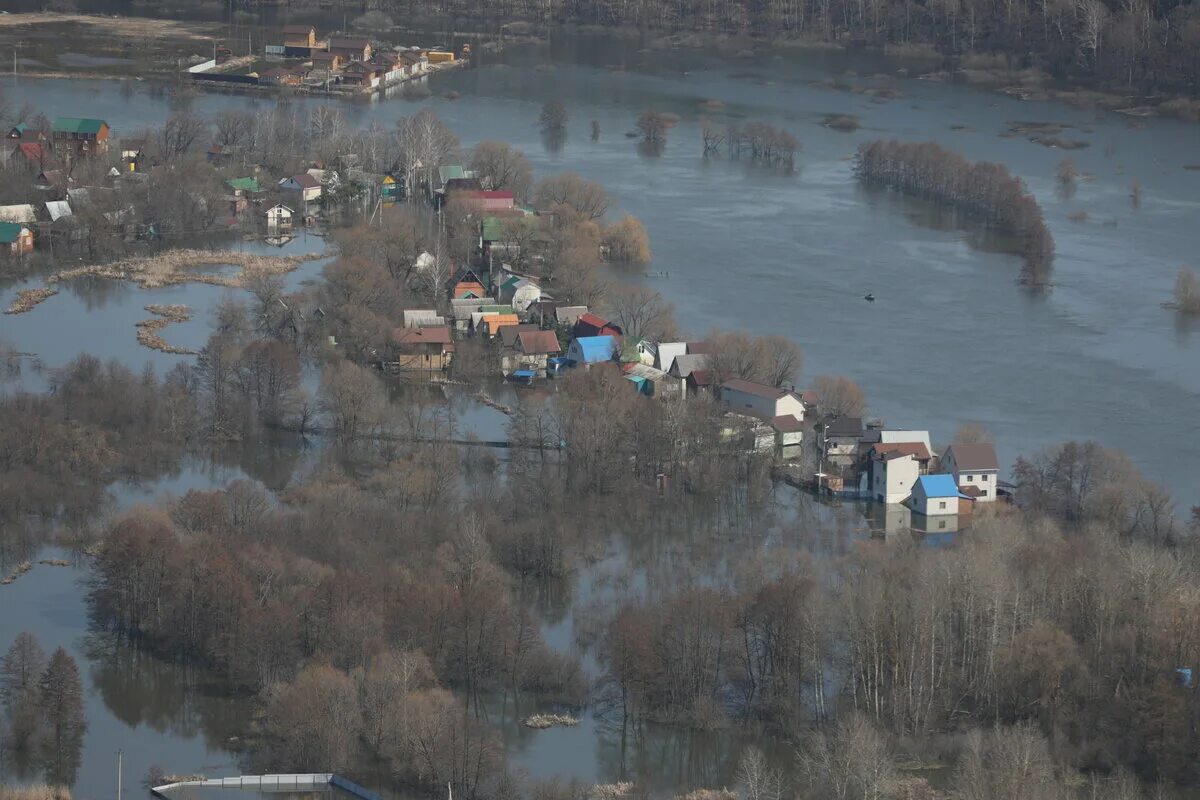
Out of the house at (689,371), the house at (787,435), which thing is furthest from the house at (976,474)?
the house at (689,371)

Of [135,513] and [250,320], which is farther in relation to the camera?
[250,320]

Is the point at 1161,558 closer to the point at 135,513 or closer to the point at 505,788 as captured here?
the point at 505,788

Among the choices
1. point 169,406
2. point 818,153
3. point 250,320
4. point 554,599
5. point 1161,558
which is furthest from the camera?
point 818,153

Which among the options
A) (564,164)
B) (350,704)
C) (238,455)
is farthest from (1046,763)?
(564,164)

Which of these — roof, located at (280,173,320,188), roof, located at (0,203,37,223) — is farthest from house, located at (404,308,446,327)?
roof, located at (280,173,320,188)

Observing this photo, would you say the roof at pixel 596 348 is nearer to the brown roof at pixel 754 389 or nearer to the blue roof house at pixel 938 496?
the brown roof at pixel 754 389

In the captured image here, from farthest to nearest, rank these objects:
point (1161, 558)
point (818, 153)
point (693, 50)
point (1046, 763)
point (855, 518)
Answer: point (693, 50)
point (818, 153)
point (855, 518)
point (1161, 558)
point (1046, 763)

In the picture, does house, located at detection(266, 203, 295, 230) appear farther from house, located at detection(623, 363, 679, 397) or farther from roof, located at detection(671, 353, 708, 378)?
roof, located at detection(671, 353, 708, 378)
